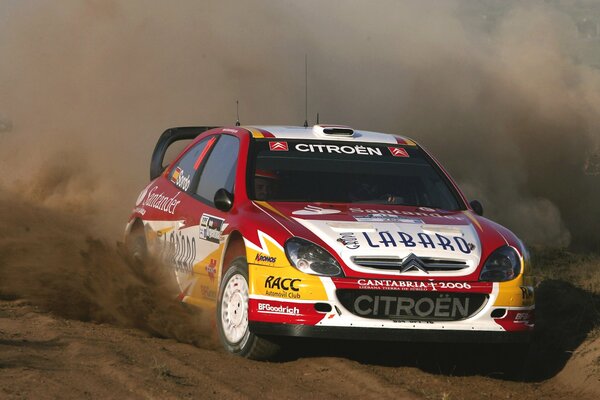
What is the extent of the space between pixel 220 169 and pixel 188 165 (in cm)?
74

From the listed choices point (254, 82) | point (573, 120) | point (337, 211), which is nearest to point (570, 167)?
point (573, 120)

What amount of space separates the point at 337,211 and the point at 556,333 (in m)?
2.33

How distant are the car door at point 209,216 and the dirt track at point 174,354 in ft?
0.74

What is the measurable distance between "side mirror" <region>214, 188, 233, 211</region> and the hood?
29 centimetres

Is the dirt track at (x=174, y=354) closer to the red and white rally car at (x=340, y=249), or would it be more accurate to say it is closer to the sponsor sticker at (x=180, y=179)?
the red and white rally car at (x=340, y=249)

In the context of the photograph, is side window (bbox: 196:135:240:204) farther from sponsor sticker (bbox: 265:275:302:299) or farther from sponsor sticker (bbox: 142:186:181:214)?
sponsor sticker (bbox: 265:275:302:299)

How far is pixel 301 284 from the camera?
6727 mm

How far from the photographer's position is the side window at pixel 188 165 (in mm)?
8930

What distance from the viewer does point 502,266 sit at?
23.2ft

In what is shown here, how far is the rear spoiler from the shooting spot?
10.0 meters

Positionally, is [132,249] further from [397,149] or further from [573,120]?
[573,120]

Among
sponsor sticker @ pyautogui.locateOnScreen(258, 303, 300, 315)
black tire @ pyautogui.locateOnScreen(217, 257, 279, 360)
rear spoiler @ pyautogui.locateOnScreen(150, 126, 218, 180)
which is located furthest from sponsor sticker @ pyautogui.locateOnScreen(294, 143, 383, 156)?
rear spoiler @ pyautogui.locateOnScreen(150, 126, 218, 180)

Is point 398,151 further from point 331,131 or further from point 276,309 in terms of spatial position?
point 276,309

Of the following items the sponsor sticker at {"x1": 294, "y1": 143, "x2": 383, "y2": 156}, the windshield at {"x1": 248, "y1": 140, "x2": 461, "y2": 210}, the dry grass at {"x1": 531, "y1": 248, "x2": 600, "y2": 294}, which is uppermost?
the sponsor sticker at {"x1": 294, "y1": 143, "x2": 383, "y2": 156}
